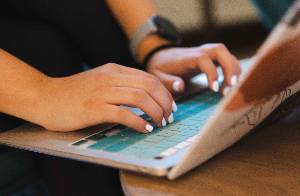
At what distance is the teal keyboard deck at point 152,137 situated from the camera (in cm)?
49

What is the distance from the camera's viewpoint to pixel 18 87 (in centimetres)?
65

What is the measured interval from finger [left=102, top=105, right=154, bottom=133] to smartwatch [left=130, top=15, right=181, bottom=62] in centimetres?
33

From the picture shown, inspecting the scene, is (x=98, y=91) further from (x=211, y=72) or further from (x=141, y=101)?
(x=211, y=72)

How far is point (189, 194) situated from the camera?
42 centimetres

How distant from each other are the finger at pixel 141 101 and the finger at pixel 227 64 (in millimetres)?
Result: 174

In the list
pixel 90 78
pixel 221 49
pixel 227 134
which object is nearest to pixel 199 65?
pixel 221 49

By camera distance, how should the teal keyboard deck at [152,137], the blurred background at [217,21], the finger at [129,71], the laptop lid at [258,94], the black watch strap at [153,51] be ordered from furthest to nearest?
the blurred background at [217,21] < the black watch strap at [153,51] < the finger at [129,71] < the teal keyboard deck at [152,137] < the laptop lid at [258,94]

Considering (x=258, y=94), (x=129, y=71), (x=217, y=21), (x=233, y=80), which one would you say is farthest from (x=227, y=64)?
(x=217, y=21)

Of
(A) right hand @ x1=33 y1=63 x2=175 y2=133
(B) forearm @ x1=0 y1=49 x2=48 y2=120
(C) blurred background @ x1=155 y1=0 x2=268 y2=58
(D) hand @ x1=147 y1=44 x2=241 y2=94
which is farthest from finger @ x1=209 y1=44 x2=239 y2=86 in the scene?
(C) blurred background @ x1=155 y1=0 x2=268 y2=58

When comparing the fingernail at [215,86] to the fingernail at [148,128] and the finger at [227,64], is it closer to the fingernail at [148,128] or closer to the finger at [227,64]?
the finger at [227,64]

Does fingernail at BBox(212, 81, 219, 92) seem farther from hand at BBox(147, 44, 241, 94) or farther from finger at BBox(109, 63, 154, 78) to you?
finger at BBox(109, 63, 154, 78)

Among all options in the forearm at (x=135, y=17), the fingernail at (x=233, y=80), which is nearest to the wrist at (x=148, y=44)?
the forearm at (x=135, y=17)

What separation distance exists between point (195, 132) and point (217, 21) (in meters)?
2.48

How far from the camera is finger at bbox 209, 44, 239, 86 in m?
0.70
